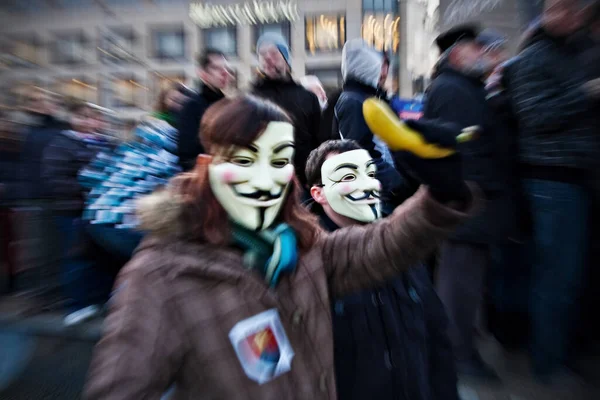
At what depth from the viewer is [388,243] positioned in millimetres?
1337

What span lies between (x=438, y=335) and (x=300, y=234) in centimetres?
83

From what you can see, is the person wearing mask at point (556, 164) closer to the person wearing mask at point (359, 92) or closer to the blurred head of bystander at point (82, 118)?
the person wearing mask at point (359, 92)

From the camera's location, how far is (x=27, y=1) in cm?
554

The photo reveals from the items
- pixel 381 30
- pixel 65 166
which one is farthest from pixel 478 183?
pixel 381 30

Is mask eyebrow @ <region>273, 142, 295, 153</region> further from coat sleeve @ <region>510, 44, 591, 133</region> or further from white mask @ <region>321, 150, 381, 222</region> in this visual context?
coat sleeve @ <region>510, 44, 591, 133</region>

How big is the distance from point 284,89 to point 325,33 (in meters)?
18.1

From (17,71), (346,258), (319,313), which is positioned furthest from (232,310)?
(17,71)

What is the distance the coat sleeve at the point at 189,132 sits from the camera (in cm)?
274

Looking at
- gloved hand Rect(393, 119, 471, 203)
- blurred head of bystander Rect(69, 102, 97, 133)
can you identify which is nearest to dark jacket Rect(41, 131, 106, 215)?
blurred head of bystander Rect(69, 102, 97, 133)

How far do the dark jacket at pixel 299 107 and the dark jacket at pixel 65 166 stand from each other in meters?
1.45

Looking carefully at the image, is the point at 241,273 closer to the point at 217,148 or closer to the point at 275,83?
the point at 217,148

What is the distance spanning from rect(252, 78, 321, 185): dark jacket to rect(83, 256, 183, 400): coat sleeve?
193cm

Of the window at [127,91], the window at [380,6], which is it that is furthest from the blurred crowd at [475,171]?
the window at [380,6]

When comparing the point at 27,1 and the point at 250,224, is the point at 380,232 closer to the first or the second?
the point at 250,224
